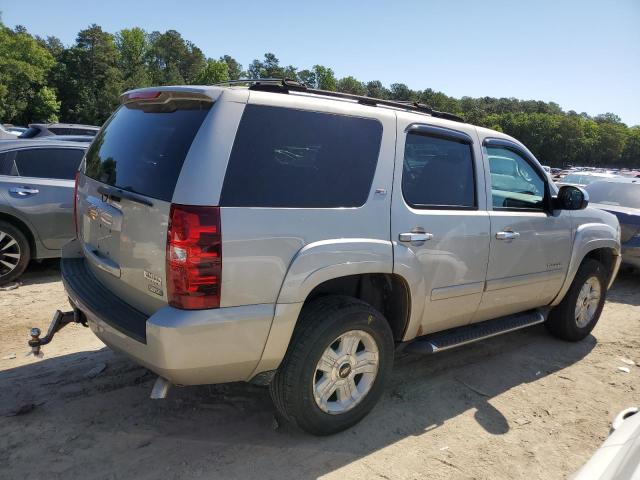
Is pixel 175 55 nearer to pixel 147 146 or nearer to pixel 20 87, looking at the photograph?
pixel 20 87

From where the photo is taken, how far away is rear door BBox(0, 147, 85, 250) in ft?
18.3

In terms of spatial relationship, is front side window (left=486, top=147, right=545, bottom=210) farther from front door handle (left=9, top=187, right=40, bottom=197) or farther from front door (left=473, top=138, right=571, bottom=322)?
front door handle (left=9, top=187, right=40, bottom=197)

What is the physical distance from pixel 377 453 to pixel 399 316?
2.80 feet

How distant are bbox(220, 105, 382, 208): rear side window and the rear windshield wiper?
454 mm

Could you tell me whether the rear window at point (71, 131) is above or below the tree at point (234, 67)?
below

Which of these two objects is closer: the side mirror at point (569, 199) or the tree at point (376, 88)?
the side mirror at point (569, 199)

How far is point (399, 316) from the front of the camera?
321 cm

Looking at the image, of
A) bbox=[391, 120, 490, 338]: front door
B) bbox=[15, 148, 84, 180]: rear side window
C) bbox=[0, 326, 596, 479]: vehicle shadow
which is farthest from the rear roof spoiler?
bbox=[15, 148, 84, 180]: rear side window

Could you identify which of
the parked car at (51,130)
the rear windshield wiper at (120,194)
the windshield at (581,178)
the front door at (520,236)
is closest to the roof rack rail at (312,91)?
the front door at (520,236)

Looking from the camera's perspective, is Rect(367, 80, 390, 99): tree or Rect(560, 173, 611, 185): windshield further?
Rect(367, 80, 390, 99): tree

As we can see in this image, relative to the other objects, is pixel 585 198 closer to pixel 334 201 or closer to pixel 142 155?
pixel 334 201

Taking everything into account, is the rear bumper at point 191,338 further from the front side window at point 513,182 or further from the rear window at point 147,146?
the front side window at point 513,182

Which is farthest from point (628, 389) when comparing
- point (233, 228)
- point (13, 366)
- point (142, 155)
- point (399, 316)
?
point (13, 366)

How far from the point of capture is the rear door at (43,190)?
5.58m
